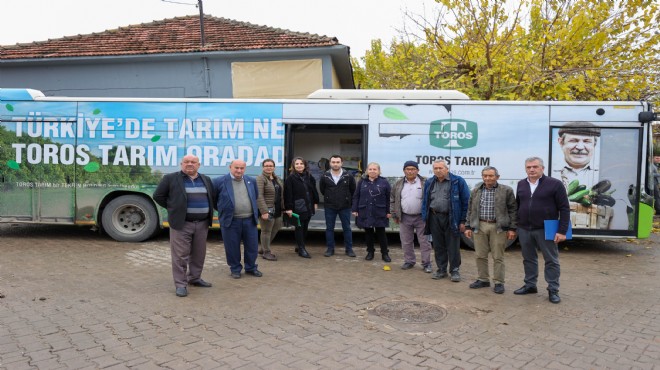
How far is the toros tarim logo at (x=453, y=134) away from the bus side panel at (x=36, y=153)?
653 centimetres

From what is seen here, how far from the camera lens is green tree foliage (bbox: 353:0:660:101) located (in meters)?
12.2

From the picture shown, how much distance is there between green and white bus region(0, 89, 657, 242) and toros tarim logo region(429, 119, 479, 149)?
2 cm

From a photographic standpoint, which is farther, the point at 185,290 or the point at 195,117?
the point at 195,117

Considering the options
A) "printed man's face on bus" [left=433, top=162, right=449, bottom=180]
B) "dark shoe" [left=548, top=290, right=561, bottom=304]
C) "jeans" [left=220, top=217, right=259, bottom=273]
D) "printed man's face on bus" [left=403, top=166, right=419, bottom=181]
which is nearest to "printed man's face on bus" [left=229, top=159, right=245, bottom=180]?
"jeans" [left=220, top=217, right=259, bottom=273]

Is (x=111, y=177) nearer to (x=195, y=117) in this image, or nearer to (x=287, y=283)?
(x=195, y=117)

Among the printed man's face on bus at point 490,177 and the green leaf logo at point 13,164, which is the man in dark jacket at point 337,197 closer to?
the printed man's face on bus at point 490,177

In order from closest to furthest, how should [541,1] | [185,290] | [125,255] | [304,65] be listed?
1. [185,290]
2. [125,255]
3. [541,1]
4. [304,65]

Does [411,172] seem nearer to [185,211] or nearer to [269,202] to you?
[269,202]

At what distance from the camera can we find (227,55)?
14.5 m

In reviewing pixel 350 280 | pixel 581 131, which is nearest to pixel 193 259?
pixel 350 280

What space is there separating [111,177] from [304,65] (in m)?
7.53

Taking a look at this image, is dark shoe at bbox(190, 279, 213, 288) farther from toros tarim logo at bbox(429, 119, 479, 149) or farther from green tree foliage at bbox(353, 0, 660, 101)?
green tree foliage at bbox(353, 0, 660, 101)

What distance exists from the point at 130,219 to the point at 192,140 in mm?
1957

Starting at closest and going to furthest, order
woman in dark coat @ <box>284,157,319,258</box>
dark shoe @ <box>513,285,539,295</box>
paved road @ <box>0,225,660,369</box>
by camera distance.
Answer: paved road @ <box>0,225,660,369</box>, dark shoe @ <box>513,285,539,295</box>, woman in dark coat @ <box>284,157,319,258</box>
